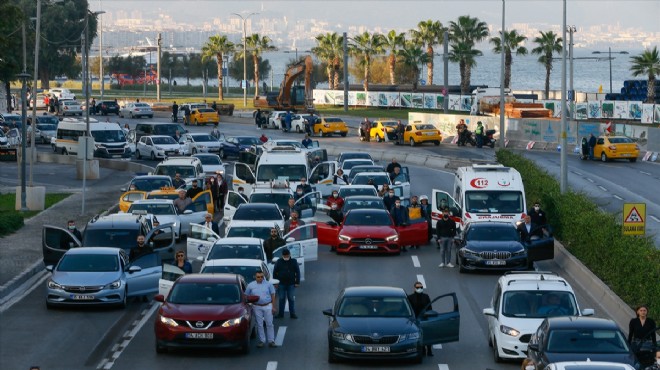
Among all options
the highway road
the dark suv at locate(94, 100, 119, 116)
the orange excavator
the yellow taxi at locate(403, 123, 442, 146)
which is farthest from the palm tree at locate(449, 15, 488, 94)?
the highway road

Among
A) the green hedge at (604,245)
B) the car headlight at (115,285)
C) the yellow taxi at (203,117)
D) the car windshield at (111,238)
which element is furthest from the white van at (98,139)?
the car headlight at (115,285)

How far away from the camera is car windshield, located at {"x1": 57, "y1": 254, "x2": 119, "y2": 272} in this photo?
26.4m

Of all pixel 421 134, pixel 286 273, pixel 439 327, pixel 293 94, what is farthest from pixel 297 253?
pixel 293 94

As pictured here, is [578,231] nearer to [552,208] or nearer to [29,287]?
[552,208]

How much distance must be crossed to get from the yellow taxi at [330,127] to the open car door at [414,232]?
48194mm

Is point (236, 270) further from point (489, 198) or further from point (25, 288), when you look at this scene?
point (489, 198)

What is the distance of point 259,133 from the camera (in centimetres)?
8750

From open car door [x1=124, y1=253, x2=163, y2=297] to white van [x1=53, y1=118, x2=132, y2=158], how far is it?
42.0 metres

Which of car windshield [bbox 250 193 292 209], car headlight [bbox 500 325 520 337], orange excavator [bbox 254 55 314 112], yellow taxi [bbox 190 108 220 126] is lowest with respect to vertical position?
car headlight [bbox 500 325 520 337]

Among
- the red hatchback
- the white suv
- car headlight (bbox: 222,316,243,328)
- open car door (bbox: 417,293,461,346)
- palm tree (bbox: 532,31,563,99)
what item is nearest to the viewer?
the white suv

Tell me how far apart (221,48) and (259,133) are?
187 feet

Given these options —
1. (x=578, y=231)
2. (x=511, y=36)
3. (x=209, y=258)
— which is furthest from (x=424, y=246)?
(x=511, y=36)

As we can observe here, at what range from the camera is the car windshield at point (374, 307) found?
21.1 meters

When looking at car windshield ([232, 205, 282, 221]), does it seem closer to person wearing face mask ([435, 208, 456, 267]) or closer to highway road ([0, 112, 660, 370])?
highway road ([0, 112, 660, 370])
